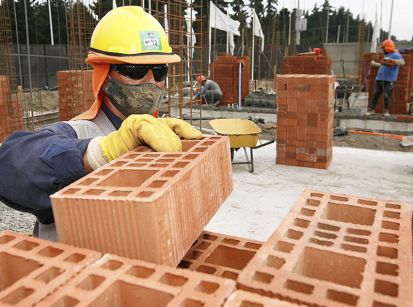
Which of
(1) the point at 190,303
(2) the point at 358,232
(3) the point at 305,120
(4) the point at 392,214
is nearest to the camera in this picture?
(1) the point at 190,303

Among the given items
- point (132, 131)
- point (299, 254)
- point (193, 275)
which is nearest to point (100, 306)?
point (193, 275)

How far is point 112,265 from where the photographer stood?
1.22 m

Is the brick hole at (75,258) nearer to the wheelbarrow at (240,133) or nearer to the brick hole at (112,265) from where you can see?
the brick hole at (112,265)

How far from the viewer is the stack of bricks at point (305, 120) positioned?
313 inches

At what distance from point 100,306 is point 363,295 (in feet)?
2.29

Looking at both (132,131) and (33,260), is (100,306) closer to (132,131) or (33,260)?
(33,260)

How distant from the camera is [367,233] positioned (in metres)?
1.45

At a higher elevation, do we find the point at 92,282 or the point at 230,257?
the point at 92,282

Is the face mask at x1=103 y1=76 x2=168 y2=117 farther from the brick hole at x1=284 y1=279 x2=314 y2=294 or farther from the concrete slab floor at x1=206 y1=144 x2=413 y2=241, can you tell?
the concrete slab floor at x1=206 y1=144 x2=413 y2=241

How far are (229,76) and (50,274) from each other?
1763cm

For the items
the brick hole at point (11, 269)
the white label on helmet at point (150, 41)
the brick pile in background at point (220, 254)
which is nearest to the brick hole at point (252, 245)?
the brick pile in background at point (220, 254)

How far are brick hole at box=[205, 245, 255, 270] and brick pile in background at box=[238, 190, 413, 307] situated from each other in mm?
343

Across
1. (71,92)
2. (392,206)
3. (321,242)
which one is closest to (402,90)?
(71,92)

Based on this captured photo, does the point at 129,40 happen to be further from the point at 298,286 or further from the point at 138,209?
the point at 298,286
